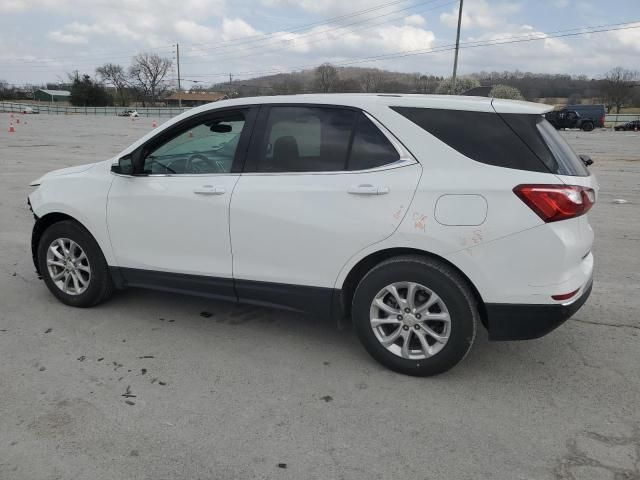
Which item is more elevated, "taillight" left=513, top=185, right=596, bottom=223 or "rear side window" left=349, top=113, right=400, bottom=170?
"rear side window" left=349, top=113, right=400, bottom=170

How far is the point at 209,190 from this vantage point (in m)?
3.73

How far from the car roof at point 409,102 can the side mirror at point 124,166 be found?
2.16ft

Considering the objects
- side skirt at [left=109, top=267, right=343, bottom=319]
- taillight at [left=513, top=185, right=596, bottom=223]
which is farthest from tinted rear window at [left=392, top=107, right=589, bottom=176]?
side skirt at [left=109, top=267, right=343, bottom=319]

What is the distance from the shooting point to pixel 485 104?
127 inches

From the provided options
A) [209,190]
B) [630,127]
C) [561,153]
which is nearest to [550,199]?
[561,153]

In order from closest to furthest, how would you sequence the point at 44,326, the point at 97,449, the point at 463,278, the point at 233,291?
the point at 97,449, the point at 463,278, the point at 233,291, the point at 44,326

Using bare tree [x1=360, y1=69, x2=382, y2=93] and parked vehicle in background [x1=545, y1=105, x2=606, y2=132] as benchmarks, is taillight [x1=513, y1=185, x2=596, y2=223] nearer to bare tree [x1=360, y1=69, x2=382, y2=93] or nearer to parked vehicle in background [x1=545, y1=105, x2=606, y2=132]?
bare tree [x1=360, y1=69, x2=382, y2=93]

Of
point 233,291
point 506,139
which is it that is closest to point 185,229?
point 233,291

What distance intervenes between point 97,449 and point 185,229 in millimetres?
1654

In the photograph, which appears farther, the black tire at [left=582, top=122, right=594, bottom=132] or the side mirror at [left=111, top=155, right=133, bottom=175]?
the black tire at [left=582, top=122, right=594, bottom=132]

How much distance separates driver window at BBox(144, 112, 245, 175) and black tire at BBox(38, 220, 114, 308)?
0.82 metres

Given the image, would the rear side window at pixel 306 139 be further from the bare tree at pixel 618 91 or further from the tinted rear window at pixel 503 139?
the bare tree at pixel 618 91

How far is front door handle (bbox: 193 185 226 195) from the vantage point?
3.70 meters

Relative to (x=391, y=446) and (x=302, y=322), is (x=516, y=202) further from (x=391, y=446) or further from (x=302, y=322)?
(x=302, y=322)
